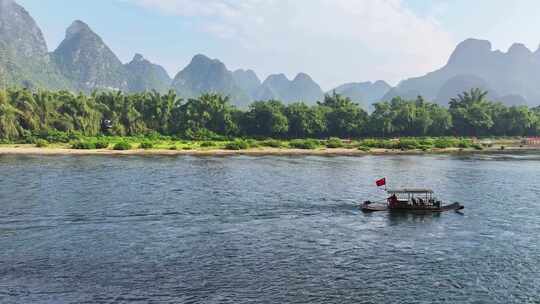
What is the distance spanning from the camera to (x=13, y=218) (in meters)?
41.1

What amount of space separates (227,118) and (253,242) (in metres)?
107

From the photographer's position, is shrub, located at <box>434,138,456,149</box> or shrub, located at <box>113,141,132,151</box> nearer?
shrub, located at <box>113,141,132,151</box>

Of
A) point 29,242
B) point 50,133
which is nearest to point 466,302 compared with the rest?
point 29,242

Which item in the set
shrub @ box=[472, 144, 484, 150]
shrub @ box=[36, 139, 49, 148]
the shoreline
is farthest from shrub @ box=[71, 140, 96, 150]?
shrub @ box=[472, 144, 484, 150]

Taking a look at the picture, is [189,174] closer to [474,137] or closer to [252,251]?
[252,251]

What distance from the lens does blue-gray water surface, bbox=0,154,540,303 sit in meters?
26.6

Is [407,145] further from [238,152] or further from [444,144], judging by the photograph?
[238,152]

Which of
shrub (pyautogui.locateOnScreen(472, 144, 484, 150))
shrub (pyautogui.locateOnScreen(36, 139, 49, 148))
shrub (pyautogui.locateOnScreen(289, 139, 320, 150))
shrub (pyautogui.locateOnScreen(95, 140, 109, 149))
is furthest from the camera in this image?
shrub (pyautogui.locateOnScreen(472, 144, 484, 150))

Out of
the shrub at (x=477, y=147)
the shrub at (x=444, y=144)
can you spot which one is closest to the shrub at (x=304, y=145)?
the shrub at (x=444, y=144)

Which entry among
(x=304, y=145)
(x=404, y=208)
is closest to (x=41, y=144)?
(x=304, y=145)

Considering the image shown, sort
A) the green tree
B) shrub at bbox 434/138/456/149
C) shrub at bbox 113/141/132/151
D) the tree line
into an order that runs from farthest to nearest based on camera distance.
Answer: the green tree < shrub at bbox 434/138/456/149 < the tree line < shrub at bbox 113/141/132/151

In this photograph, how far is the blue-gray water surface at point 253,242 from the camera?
87.4ft

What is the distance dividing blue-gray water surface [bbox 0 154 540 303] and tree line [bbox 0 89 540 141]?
56902 millimetres

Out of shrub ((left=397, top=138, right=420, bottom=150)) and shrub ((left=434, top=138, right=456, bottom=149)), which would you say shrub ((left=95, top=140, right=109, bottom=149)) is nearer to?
shrub ((left=397, top=138, right=420, bottom=150))
